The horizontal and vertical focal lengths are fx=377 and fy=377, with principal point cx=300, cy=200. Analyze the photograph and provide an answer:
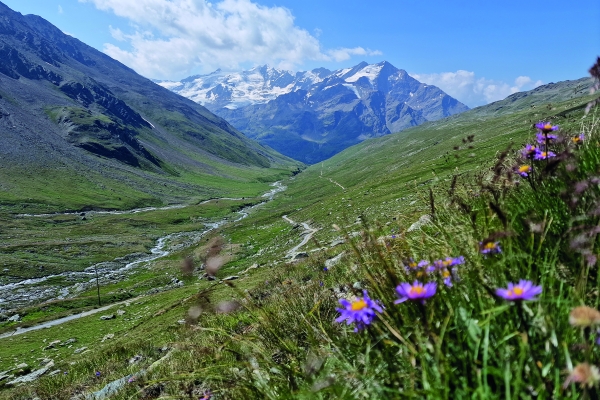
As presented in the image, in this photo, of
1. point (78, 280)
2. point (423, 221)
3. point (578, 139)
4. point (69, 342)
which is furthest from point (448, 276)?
point (78, 280)

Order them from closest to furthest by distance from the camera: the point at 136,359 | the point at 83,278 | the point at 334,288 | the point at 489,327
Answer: the point at 489,327
the point at 334,288
the point at 136,359
the point at 83,278

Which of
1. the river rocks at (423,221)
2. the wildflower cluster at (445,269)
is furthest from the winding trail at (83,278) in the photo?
the wildflower cluster at (445,269)

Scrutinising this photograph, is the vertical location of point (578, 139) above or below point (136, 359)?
above

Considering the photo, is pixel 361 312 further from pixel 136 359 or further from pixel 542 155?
pixel 136 359

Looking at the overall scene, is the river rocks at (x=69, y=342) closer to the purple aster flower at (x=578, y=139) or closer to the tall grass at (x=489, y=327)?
the tall grass at (x=489, y=327)

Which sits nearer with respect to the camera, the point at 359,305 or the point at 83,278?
the point at 359,305

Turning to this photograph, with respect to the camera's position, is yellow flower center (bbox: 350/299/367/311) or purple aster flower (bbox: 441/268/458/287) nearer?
yellow flower center (bbox: 350/299/367/311)

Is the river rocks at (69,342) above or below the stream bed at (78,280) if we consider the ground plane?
above

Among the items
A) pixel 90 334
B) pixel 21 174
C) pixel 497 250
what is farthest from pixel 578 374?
pixel 21 174

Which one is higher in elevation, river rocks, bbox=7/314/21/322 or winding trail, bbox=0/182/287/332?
winding trail, bbox=0/182/287/332

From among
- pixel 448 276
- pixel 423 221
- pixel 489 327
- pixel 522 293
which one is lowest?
pixel 423 221

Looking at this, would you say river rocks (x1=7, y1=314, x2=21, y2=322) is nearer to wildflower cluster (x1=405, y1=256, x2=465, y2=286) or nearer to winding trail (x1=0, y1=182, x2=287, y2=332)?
winding trail (x1=0, y1=182, x2=287, y2=332)

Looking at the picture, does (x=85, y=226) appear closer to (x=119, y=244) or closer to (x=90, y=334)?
(x=119, y=244)

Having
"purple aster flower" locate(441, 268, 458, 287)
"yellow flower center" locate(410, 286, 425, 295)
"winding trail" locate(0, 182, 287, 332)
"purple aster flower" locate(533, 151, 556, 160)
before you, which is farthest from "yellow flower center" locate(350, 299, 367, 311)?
"winding trail" locate(0, 182, 287, 332)
